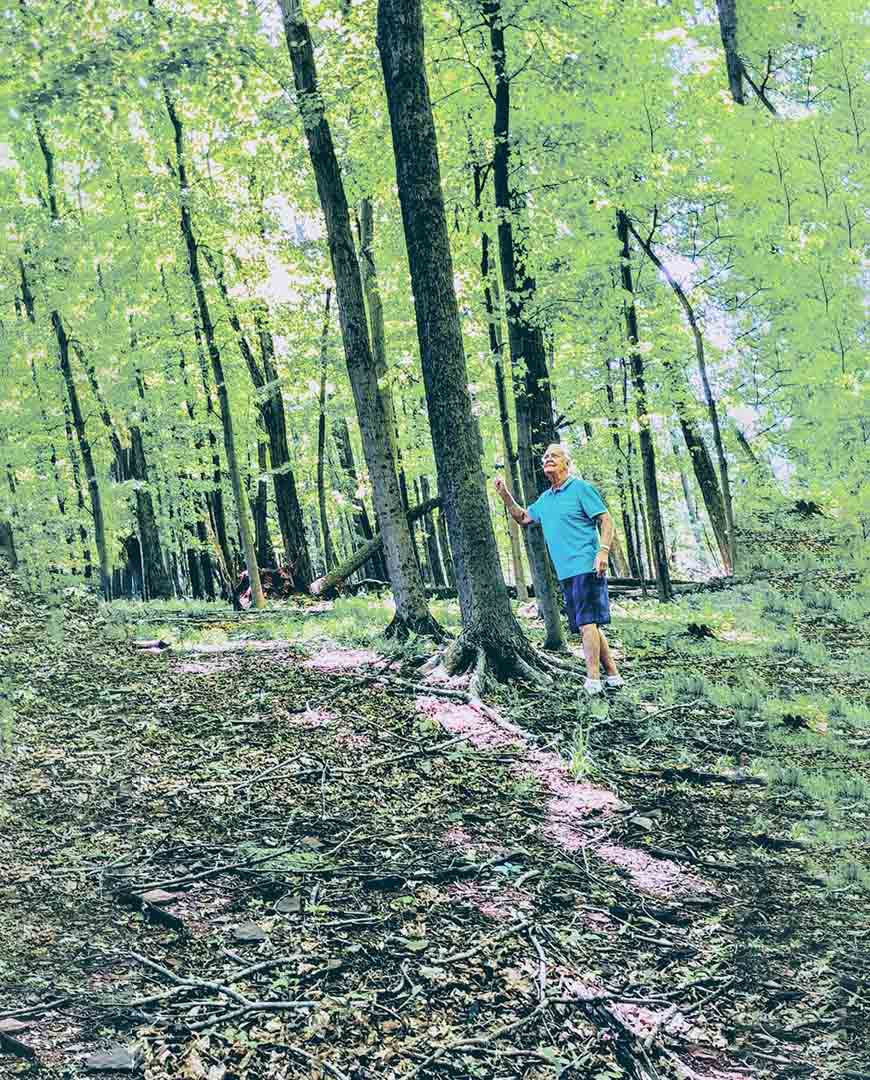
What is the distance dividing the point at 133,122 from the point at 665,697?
61.1ft

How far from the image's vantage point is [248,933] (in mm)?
3461

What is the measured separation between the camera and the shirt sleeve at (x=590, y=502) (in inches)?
270

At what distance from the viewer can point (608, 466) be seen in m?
24.0

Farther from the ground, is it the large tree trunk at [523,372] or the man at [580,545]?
the large tree trunk at [523,372]

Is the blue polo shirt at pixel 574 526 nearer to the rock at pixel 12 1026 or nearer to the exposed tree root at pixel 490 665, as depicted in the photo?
the exposed tree root at pixel 490 665

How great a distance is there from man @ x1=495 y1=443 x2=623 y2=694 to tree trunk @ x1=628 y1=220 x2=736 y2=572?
958 cm

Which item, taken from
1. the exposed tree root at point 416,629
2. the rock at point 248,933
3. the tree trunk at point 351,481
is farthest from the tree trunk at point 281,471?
the rock at point 248,933

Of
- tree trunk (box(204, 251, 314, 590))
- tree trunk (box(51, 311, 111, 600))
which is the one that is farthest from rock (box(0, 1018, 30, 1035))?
tree trunk (box(51, 311, 111, 600))

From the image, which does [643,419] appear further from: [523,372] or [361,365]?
[361,365]

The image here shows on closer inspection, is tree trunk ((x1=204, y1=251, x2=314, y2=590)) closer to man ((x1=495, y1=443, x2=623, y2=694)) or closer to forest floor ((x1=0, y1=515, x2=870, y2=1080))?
forest floor ((x1=0, y1=515, x2=870, y2=1080))

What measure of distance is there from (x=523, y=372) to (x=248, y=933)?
6191mm

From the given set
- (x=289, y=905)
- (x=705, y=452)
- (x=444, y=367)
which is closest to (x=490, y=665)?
(x=444, y=367)

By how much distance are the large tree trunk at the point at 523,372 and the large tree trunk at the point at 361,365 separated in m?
1.33

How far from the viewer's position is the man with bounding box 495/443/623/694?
684 centimetres
